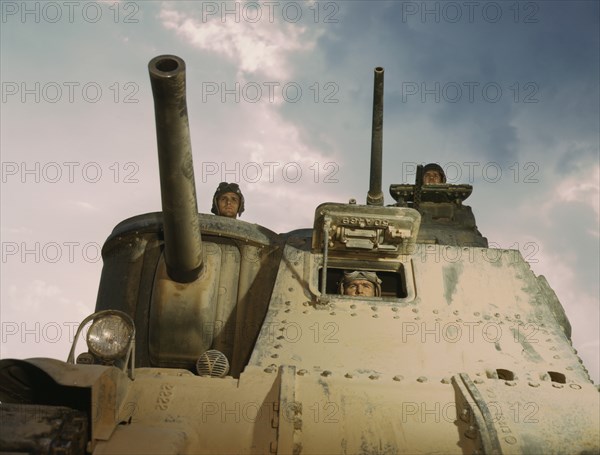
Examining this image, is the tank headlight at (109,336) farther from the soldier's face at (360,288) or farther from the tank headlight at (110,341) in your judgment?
the soldier's face at (360,288)

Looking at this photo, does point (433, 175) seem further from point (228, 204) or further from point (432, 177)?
point (228, 204)

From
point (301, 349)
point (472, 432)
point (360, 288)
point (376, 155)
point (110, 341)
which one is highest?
point (376, 155)

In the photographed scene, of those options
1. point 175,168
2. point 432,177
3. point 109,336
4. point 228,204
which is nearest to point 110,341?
point 109,336

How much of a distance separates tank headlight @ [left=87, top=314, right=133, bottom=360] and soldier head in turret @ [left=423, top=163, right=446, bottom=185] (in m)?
5.81

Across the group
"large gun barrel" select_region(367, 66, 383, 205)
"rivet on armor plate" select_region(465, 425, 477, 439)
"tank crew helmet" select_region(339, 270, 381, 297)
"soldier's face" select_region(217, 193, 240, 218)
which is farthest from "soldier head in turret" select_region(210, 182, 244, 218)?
"rivet on armor plate" select_region(465, 425, 477, 439)

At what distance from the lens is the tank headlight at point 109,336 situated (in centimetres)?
392

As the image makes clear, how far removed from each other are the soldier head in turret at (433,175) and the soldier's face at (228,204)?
2.82m

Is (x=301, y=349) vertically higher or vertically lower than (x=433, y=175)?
lower

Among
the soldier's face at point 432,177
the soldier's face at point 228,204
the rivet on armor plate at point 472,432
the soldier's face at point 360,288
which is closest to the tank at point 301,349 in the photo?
the rivet on armor plate at point 472,432

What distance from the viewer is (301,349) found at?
4668mm

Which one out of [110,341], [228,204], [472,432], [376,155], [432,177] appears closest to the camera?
[472,432]

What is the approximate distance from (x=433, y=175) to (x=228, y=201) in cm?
304

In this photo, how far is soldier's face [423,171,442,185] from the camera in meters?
9.04

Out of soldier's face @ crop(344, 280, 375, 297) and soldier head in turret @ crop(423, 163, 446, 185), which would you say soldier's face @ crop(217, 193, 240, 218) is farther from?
soldier head in turret @ crop(423, 163, 446, 185)
